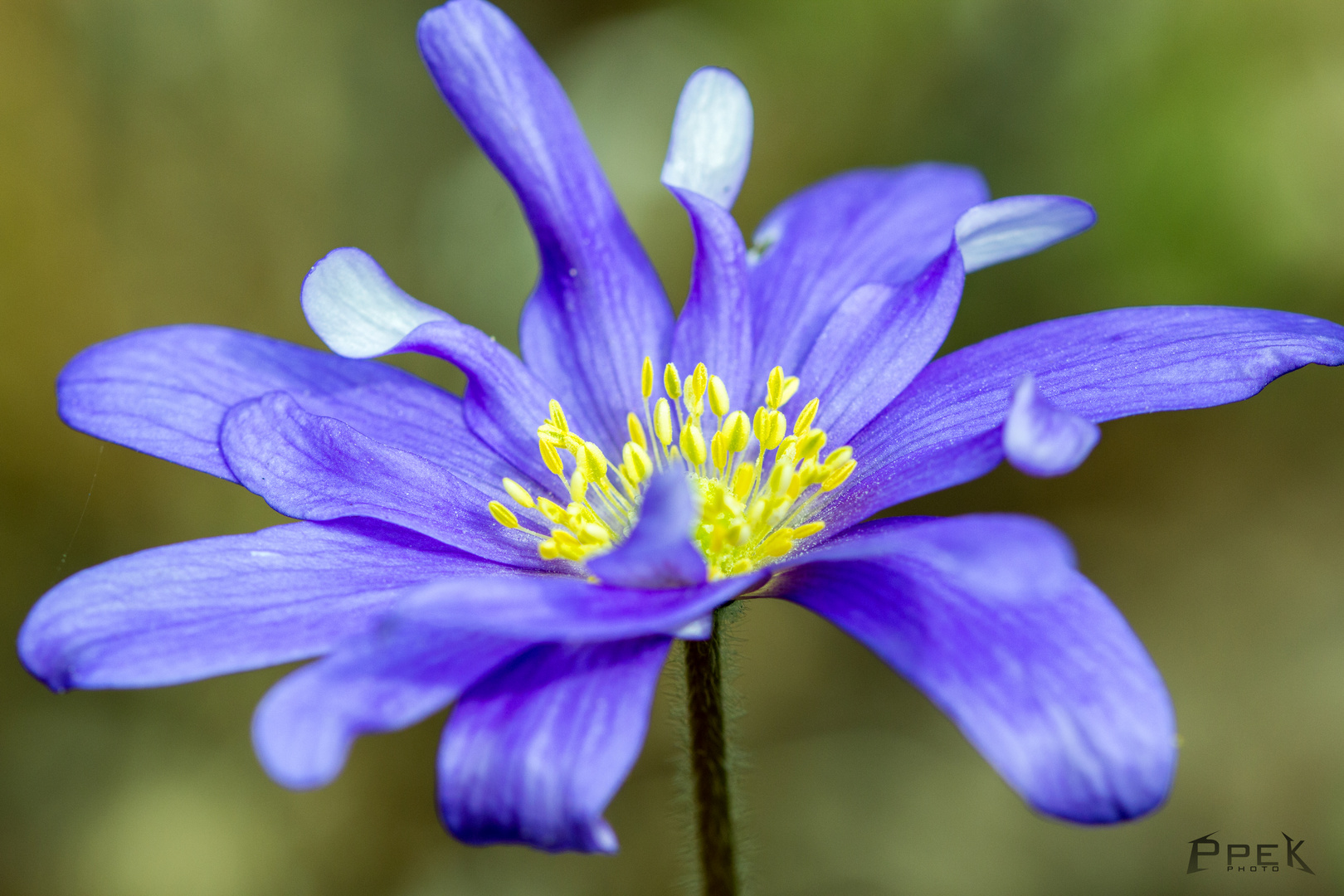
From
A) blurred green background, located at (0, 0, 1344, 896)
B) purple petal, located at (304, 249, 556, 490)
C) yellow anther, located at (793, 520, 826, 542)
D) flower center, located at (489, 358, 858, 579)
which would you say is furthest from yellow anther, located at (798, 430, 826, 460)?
blurred green background, located at (0, 0, 1344, 896)

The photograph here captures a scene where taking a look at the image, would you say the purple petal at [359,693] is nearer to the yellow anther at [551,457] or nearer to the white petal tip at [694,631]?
the white petal tip at [694,631]

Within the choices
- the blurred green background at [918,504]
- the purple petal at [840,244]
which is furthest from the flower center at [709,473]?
the blurred green background at [918,504]

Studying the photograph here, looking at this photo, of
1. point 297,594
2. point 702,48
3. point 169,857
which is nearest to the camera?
point 297,594

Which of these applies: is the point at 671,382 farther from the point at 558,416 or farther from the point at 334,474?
the point at 334,474

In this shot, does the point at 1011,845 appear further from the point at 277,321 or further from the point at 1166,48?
the point at 277,321

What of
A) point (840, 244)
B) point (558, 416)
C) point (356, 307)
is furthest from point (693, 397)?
point (356, 307)

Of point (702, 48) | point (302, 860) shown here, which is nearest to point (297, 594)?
point (302, 860)
